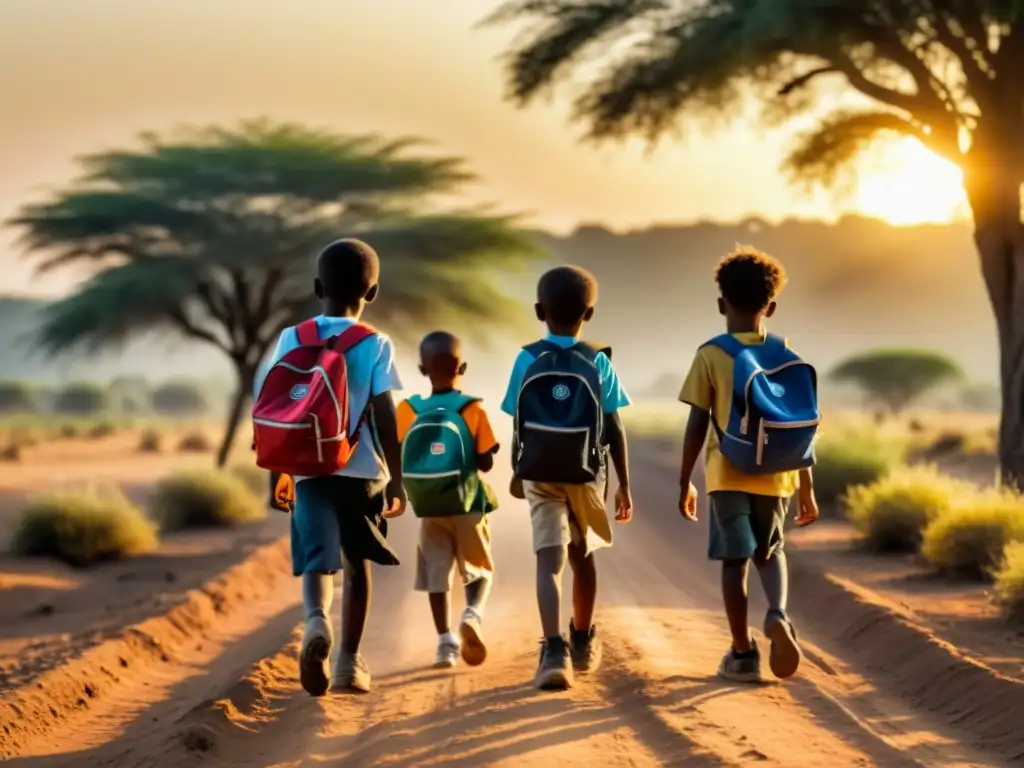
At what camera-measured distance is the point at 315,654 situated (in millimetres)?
6594

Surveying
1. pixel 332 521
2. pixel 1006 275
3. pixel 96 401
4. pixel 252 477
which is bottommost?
pixel 252 477

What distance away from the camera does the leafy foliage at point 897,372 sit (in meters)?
67.8

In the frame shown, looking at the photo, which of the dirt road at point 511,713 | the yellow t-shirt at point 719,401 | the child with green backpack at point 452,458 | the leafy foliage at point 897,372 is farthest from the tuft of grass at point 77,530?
the leafy foliage at point 897,372

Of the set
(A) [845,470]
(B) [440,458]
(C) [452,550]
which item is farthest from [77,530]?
Answer: (A) [845,470]

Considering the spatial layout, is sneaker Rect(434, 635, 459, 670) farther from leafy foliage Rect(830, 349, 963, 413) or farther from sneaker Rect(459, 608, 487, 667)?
leafy foliage Rect(830, 349, 963, 413)

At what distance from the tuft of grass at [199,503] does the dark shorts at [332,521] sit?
13.2m

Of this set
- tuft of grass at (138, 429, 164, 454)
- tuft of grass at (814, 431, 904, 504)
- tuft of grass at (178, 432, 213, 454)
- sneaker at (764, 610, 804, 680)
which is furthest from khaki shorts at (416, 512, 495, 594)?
tuft of grass at (138, 429, 164, 454)

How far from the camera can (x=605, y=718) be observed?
6.62 m

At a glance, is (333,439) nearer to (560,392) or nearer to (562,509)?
(560,392)

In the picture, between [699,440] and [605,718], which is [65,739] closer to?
[605,718]

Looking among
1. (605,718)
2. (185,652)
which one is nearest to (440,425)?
(605,718)

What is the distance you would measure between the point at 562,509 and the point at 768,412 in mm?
1153

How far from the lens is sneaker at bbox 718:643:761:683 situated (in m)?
7.47

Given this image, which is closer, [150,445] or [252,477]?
[252,477]
